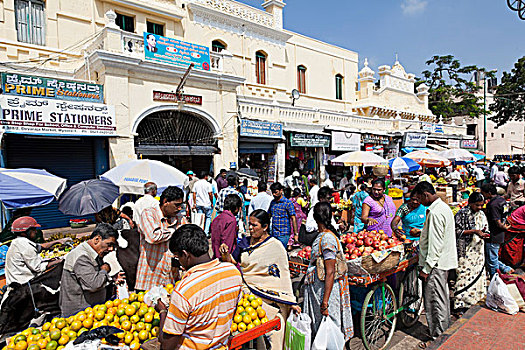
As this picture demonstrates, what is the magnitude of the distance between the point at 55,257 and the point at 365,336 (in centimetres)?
463

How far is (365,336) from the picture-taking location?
3789 millimetres

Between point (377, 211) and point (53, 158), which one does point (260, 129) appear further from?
point (377, 211)

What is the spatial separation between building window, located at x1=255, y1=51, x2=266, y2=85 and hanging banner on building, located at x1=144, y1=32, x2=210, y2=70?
5.29 meters

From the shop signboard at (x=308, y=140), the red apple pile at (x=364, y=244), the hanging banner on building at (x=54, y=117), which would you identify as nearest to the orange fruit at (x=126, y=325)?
the red apple pile at (x=364, y=244)

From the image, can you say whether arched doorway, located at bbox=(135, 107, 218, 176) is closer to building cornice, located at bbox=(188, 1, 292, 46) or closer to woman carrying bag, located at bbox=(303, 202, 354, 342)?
building cornice, located at bbox=(188, 1, 292, 46)

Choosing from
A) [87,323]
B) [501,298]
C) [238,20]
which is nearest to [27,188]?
[87,323]

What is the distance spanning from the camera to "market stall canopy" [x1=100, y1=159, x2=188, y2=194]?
264 inches

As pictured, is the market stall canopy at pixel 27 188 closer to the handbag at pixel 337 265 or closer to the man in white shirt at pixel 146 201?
the man in white shirt at pixel 146 201

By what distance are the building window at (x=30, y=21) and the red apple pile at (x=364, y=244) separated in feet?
39.2

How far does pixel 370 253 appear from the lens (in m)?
3.88

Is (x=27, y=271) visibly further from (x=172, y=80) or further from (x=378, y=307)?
(x=172, y=80)

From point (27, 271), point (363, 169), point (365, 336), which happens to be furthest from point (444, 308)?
point (363, 169)

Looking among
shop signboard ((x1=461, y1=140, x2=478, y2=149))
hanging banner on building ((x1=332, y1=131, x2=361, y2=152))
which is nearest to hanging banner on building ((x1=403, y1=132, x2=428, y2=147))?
hanging banner on building ((x1=332, y1=131, x2=361, y2=152))

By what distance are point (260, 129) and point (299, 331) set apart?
1020 centimetres
